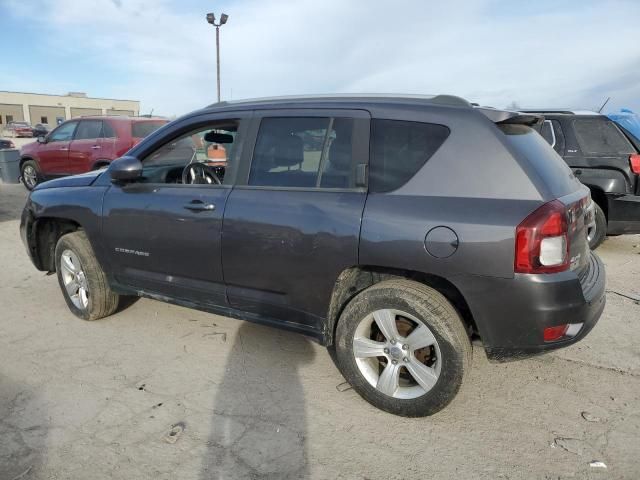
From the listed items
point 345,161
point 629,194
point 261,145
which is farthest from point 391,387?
point 629,194

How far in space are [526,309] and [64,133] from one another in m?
11.3

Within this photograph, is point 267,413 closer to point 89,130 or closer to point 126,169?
Answer: point 126,169

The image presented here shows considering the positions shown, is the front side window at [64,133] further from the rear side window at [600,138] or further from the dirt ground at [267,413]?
the rear side window at [600,138]

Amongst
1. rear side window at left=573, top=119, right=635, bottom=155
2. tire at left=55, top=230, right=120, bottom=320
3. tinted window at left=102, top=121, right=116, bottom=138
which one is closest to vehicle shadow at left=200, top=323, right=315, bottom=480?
tire at left=55, top=230, right=120, bottom=320

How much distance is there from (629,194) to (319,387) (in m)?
4.79

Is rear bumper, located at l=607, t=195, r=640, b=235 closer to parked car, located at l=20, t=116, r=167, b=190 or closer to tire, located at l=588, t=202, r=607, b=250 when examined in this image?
tire, located at l=588, t=202, r=607, b=250

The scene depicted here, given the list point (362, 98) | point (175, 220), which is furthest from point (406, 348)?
point (175, 220)

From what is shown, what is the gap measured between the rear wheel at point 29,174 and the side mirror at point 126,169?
9.80 m

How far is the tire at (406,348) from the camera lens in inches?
101

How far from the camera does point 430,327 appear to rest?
102 inches

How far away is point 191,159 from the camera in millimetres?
4066

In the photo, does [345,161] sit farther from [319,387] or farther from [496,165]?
[319,387]

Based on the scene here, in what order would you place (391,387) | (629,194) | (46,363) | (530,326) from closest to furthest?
1. (530,326)
2. (391,387)
3. (46,363)
4. (629,194)

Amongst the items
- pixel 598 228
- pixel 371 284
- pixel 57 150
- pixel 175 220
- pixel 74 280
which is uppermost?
pixel 57 150
